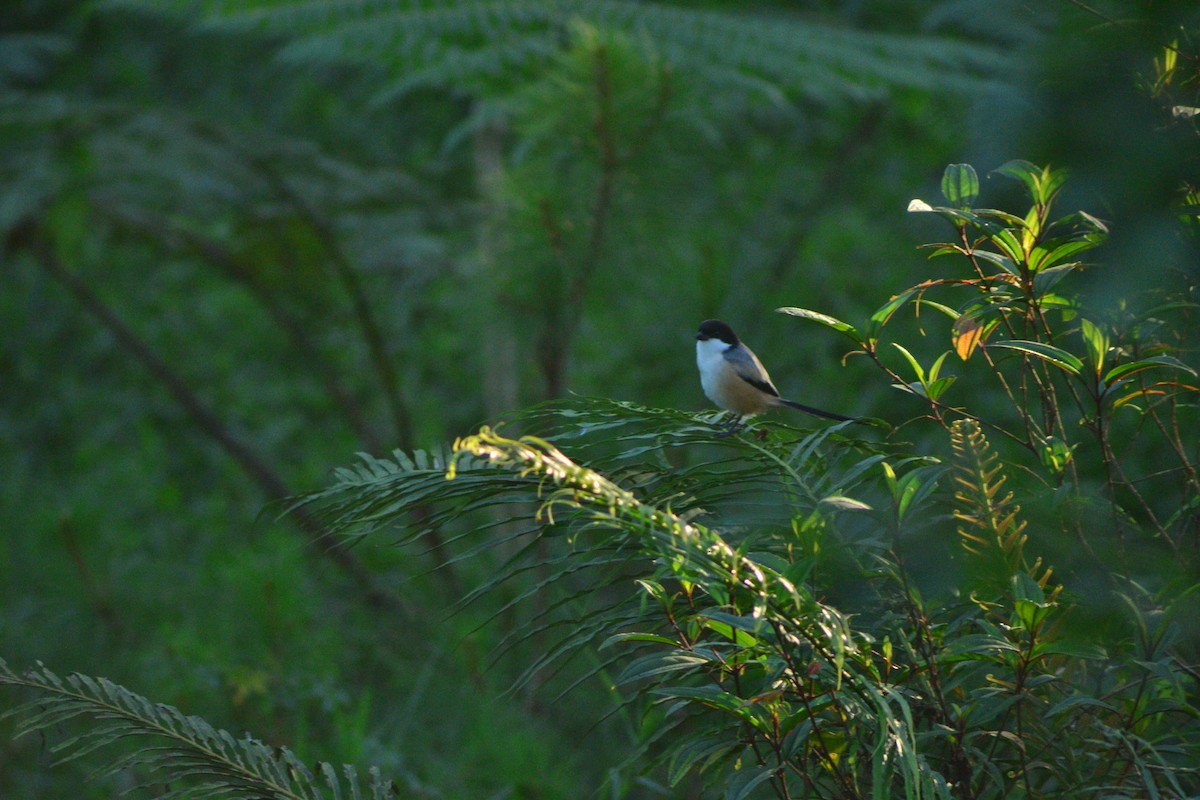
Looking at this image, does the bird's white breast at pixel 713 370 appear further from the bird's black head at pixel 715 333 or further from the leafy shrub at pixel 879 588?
the leafy shrub at pixel 879 588

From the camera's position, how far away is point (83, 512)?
384cm

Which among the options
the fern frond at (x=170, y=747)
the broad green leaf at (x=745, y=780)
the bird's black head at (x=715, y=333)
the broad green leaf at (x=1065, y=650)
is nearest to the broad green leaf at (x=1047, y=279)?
the broad green leaf at (x=1065, y=650)

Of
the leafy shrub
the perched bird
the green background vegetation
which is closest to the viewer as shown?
the leafy shrub

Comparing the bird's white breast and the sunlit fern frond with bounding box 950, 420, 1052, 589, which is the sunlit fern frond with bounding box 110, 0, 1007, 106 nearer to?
the bird's white breast

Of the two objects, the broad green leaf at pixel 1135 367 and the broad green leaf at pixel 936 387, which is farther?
the broad green leaf at pixel 936 387

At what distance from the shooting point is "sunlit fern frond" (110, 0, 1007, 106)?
3.36 meters

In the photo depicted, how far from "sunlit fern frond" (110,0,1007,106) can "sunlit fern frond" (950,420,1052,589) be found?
2259 millimetres

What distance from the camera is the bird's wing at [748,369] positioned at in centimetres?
245

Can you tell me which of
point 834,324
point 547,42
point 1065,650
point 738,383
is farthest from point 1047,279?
point 547,42

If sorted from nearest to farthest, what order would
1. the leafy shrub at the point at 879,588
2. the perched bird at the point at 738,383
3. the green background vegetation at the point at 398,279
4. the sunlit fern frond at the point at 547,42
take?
the leafy shrub at the point at 879,588
the perched bird at the point at 738,383
the green background vegetation at the point at 398,279
the sunlit fern frond at the point at 547,42

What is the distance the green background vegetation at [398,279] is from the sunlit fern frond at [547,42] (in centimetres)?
2

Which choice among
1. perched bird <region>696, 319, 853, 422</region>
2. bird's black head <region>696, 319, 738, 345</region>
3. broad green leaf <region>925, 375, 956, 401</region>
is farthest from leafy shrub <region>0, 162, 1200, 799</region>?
bird's black head <region>696, 319, 738, 345</region>

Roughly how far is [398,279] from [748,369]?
7.15 feet

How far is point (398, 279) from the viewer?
4.32m
